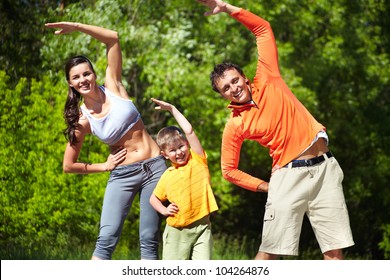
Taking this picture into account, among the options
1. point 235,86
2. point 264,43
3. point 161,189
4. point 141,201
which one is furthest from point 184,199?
point 264,43

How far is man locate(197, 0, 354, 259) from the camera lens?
523 centimetres

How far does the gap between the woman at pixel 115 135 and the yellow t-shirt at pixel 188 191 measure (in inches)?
5.9

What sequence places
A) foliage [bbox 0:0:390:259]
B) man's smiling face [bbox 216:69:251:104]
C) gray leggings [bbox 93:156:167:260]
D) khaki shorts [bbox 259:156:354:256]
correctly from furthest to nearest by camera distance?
foliage [bbox 0:0:390:259]
gray leggings [bbox 93:156:167:260]
man's smiling face [bbox 216:69:251:104]
khaki shorts [bbox 259:156:354:256]

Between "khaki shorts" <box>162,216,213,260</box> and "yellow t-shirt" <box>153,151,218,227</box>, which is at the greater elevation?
"yellow t-shirt" <box>153,151,218,227</box>

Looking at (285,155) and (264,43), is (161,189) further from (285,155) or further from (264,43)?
(264,43)

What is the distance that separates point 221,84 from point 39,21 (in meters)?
11.0

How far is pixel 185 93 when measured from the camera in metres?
15.6

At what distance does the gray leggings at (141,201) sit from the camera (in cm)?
576

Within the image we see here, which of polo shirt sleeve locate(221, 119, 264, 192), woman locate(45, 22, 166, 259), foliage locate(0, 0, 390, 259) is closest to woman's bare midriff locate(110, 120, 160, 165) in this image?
woman locate(45, 22, 166, 259)

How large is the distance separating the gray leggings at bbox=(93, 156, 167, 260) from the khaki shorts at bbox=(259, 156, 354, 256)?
0.85 metres

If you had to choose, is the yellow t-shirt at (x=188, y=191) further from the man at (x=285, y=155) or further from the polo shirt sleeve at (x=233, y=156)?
the man at (x=285, y=155)

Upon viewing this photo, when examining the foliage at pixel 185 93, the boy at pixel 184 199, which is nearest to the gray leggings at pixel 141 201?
the boy at pixel 184 199

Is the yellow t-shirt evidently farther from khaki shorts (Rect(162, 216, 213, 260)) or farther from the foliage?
the foliage

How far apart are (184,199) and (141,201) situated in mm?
397
